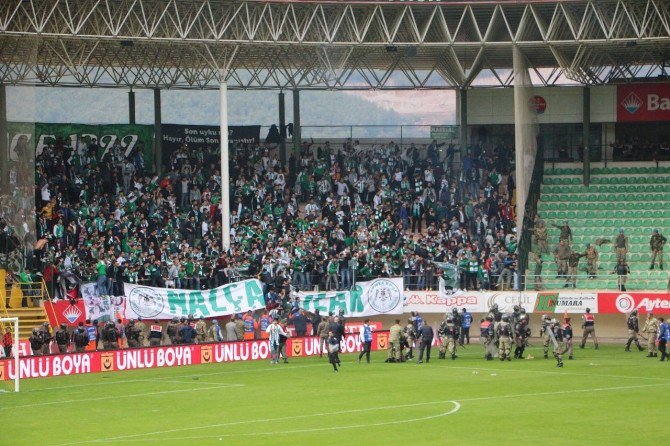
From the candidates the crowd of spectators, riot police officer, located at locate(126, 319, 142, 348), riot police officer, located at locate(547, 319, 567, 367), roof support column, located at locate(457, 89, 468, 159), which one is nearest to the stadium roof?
roof support column, located at locate(457, 89, 468, 159)

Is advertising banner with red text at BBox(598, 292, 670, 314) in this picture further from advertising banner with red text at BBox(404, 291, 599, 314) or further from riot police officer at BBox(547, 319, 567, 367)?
riot police officer at BBox(547, 319, 567, 367)

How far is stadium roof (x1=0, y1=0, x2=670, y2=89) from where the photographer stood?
46531 mm

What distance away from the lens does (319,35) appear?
50062 millimetres

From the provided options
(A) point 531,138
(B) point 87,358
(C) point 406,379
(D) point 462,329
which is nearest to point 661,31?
(A) point 531,138

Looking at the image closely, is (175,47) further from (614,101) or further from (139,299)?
(614,101)

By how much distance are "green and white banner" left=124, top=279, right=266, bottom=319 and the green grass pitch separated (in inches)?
229

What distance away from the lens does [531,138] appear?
53531mm

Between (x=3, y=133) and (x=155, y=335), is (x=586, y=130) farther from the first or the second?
(x=3, y=133)

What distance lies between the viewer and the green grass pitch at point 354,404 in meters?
24.6

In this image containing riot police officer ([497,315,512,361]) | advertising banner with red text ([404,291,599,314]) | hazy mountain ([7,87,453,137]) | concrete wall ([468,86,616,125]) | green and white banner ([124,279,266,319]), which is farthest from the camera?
hazy mountain ([7,87,453,137])

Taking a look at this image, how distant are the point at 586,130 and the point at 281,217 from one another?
13.7 m

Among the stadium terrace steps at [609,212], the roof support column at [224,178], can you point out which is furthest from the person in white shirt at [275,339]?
the stadium terrace steps at [609,212]

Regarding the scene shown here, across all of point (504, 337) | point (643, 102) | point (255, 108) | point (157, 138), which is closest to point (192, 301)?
point (504, 337)

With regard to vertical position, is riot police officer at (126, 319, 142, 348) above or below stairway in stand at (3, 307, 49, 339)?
below
